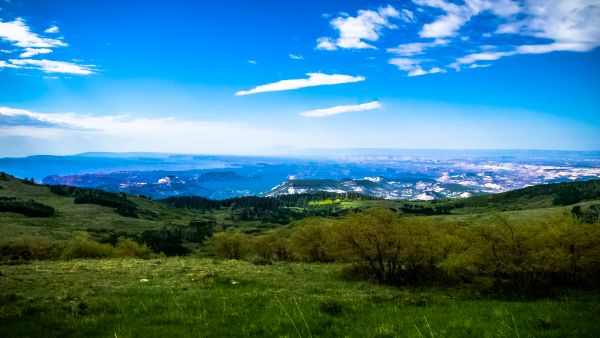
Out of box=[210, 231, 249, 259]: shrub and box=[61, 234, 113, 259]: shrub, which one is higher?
box=[61, 234, 113, 259]: shrub

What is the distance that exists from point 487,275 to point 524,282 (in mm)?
4743

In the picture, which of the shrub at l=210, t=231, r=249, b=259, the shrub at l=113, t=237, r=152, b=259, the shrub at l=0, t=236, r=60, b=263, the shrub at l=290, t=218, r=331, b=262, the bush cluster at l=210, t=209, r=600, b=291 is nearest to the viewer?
the bush cluster at l=210, t=209, r=600, b=291

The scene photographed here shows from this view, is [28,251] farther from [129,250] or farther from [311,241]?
[311,241]

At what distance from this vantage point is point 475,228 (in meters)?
34.5

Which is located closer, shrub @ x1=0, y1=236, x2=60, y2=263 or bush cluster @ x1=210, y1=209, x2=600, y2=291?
bush cluster @ x1=210, y1=209, x2=600, y2=291

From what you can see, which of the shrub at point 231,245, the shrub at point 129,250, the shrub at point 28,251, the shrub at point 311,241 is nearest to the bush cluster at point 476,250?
the shrub at point 311,241

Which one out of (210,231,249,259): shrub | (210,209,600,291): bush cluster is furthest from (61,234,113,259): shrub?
(210,209,600,291): bush cluster

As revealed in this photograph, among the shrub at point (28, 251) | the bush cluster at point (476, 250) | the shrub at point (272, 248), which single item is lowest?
the shrub at point (272, 248)

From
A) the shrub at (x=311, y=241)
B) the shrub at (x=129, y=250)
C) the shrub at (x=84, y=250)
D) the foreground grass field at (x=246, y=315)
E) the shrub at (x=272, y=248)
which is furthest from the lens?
the shrub at (x=272, y=248)

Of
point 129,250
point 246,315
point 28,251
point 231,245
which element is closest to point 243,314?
point 246,315

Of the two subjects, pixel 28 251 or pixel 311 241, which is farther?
pixel 311 241

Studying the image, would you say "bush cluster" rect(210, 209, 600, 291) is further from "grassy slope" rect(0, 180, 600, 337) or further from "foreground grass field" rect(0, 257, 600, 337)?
"foreground grass field" rect(0, 257, 600, 337)

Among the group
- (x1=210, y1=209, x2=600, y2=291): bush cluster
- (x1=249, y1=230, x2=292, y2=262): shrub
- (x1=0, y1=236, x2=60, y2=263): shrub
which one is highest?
(x1=210, y1=209, x2=600, y2=291): bush cluster

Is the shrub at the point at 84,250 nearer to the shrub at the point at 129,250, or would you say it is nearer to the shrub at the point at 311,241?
the shrub at the point at 129,250
